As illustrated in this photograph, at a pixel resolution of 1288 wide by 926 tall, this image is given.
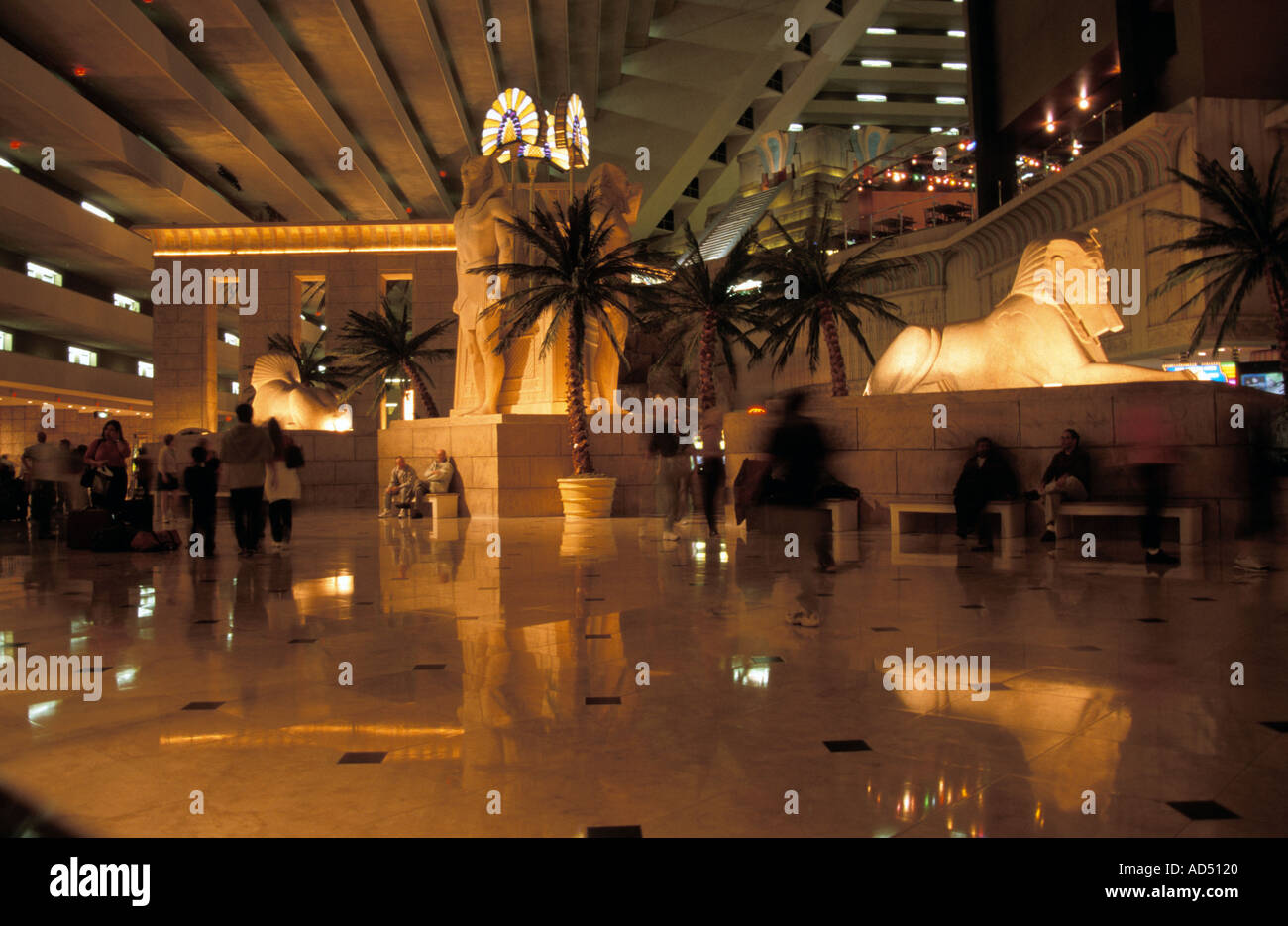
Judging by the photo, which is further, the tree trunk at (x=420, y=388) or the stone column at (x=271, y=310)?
the stone column at (x=271, y=310)

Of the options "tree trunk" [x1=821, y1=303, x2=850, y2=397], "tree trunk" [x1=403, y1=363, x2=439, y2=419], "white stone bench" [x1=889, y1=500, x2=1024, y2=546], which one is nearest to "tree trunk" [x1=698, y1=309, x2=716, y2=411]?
"tree trunk" [x1=821, y1=303, x2=850, y2=397]

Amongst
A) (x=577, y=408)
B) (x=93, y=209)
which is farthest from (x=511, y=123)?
(x=93, y=209)

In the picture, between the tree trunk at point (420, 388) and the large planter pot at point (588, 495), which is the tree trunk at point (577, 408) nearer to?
the large planter pot at point (588, 495)

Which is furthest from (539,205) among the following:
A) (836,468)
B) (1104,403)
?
(1104,403)

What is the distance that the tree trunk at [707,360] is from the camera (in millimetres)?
17294

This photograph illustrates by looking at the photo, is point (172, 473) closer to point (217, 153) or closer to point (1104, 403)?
point (1104, 403)

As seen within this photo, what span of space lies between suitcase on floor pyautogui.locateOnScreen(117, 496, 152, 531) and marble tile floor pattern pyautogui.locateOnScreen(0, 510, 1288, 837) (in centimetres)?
368

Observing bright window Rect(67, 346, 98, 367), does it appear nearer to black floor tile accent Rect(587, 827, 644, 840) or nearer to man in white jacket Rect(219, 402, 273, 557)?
man in white jacket Rect(219, 402, 273, 557)

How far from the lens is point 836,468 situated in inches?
457

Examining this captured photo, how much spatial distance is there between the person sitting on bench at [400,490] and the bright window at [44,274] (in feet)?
63.2

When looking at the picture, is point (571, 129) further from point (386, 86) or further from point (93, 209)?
point (93, 209)

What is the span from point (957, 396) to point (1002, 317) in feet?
3.33

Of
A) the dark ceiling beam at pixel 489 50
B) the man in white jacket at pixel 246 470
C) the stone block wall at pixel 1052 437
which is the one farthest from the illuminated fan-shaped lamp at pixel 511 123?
the man in white jacket at pixel 246 470

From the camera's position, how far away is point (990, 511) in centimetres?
970
